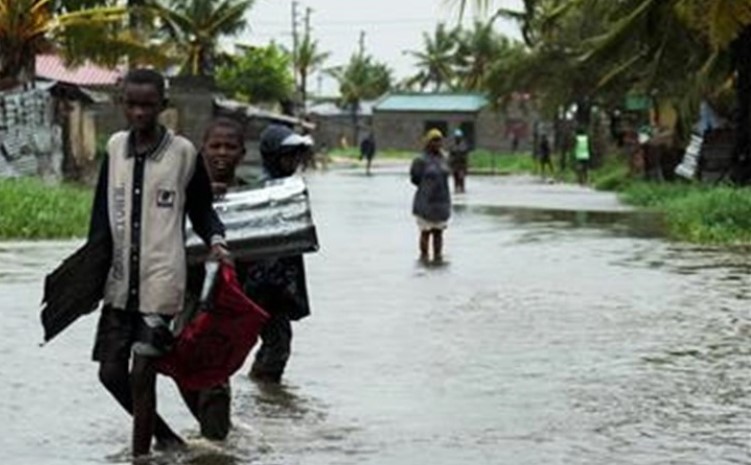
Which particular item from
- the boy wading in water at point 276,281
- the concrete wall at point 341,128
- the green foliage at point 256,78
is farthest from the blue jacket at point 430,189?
the concrete wall at point 341,128

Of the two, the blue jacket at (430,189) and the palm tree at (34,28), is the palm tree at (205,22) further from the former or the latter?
the blue jacket at (430,189)

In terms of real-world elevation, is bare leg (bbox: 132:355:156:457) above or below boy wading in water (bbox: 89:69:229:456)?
below

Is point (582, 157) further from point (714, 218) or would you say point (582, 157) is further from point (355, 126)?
point (355, 126)

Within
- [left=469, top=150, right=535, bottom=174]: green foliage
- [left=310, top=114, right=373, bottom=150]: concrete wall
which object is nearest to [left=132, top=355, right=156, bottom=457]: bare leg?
[left=469, top=150, right=535, bottom=174]: green foliage

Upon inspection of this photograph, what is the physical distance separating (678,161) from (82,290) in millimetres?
30807

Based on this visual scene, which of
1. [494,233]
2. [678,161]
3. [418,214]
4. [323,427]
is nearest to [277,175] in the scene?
[323,427]

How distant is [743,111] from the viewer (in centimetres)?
2711

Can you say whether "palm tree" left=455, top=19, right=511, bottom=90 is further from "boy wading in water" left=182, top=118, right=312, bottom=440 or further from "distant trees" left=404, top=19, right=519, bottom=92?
"boy wading in water" left=182, top=118, right=312, bottom=440

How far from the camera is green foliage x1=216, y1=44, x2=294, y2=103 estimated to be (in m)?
68.9

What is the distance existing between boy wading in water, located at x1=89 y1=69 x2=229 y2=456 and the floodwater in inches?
17.2

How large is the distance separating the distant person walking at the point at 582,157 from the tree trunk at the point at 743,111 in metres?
18.0

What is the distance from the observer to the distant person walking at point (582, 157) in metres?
45.8

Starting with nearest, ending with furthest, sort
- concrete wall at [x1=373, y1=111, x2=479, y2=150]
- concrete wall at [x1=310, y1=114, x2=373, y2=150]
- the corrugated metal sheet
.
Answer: the corrugated metal sheet, concrete wall at [x1=373, y1=111, x2=479, y2=150], concrete wall at [x1=310, y1=114, x2=373, y2=150]

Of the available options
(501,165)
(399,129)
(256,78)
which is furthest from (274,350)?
(399,129)
